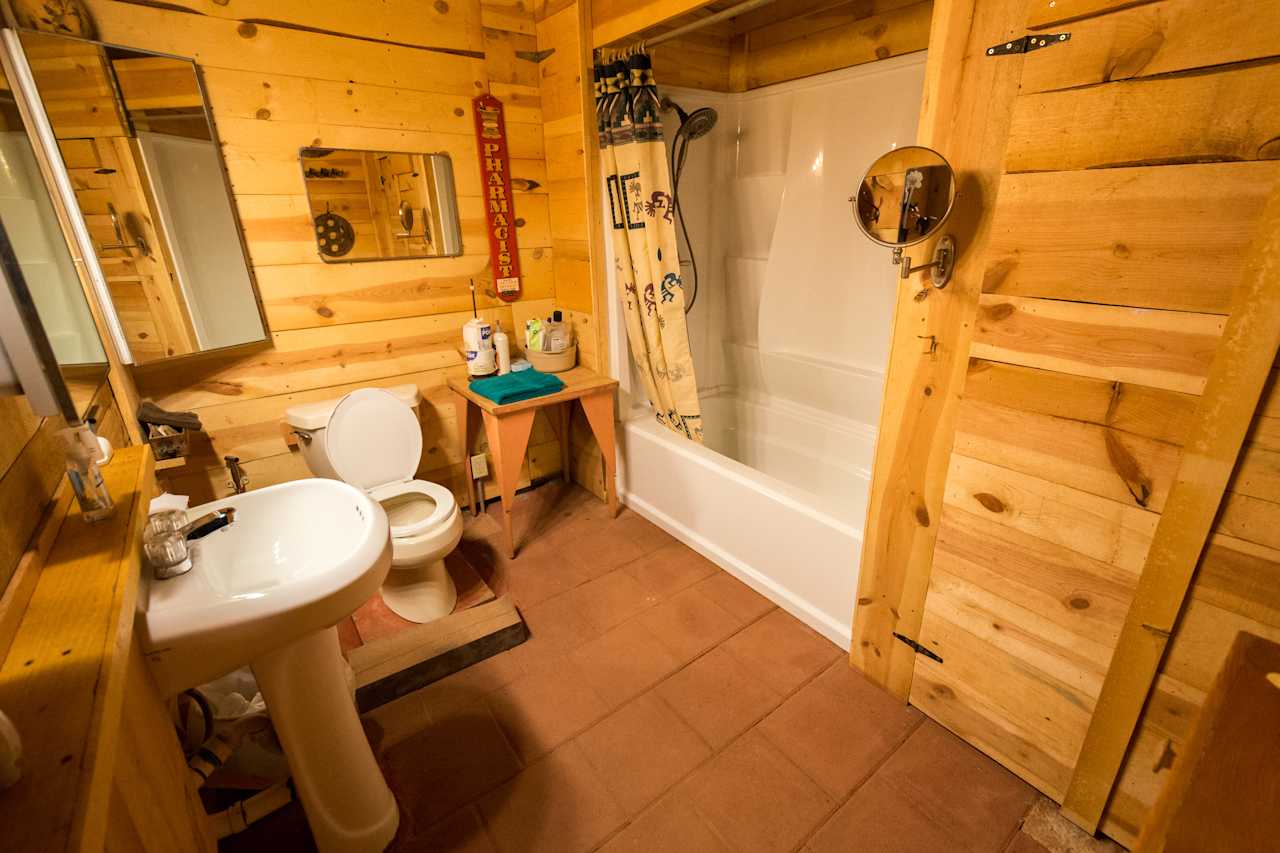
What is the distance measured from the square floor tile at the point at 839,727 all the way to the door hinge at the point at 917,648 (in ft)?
0.70

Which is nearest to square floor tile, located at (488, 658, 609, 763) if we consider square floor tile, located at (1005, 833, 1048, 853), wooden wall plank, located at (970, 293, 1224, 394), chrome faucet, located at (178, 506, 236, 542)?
chrome faucet, located at (178, 506, 236, 542)

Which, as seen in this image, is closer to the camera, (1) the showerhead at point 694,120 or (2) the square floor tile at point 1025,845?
(2) the square floor tile at point 1025,845

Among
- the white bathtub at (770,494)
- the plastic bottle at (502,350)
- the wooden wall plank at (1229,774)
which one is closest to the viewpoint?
the wooden wall plank at (1229,774)

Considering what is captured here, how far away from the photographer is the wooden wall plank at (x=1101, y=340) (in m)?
0.98

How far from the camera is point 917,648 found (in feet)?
5.11

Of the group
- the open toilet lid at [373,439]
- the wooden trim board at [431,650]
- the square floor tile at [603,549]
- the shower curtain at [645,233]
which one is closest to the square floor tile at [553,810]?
the wooden trim board at [431,650]

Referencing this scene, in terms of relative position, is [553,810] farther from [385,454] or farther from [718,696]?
[385,454]

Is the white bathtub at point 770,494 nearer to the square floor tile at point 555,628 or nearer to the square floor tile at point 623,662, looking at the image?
the square floor tile at point 623,662

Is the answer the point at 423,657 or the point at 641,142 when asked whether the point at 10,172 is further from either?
the point at 641,142

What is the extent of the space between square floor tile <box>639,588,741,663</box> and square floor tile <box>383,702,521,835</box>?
0.61 m

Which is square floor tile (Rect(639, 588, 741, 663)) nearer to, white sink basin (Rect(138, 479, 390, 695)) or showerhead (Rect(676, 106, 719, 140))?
white sink basin (Rect(138, 479, 390, 695))

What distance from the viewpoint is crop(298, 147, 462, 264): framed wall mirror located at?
207 centimetres

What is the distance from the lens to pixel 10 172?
1.20 meters

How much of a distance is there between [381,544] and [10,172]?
115 cm
